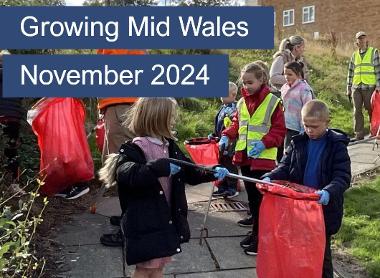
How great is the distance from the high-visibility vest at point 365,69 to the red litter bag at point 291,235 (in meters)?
6.28

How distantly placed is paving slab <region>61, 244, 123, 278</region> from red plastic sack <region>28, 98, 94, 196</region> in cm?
127

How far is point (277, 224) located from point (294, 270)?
32 centimetres

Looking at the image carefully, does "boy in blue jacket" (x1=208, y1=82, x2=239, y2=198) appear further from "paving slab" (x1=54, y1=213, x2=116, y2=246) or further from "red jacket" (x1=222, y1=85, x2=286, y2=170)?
"paving slab" (x1=54, y1=213, x2=116, y2=246)

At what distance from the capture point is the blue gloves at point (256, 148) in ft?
14.6

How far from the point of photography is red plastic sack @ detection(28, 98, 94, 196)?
5.65 m

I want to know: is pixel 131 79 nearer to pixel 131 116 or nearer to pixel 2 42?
pixel 2 42

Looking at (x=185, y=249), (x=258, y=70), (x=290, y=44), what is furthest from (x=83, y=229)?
(x=290, y=44)

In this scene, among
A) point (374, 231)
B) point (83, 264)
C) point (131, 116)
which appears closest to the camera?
point (131, 116)

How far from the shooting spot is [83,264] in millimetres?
4289

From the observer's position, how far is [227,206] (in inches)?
231

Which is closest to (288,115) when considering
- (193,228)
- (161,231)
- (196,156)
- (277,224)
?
(196,156)

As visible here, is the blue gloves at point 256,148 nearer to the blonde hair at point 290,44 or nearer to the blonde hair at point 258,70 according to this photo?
the blonde hair at point 258,70

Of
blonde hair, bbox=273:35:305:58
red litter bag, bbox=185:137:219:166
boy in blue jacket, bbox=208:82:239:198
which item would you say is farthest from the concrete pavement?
blonde hair, bbox=273:35:305:58

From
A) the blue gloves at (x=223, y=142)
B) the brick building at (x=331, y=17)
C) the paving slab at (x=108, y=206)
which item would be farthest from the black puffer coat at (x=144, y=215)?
the brick building at (x=331, y=17)
